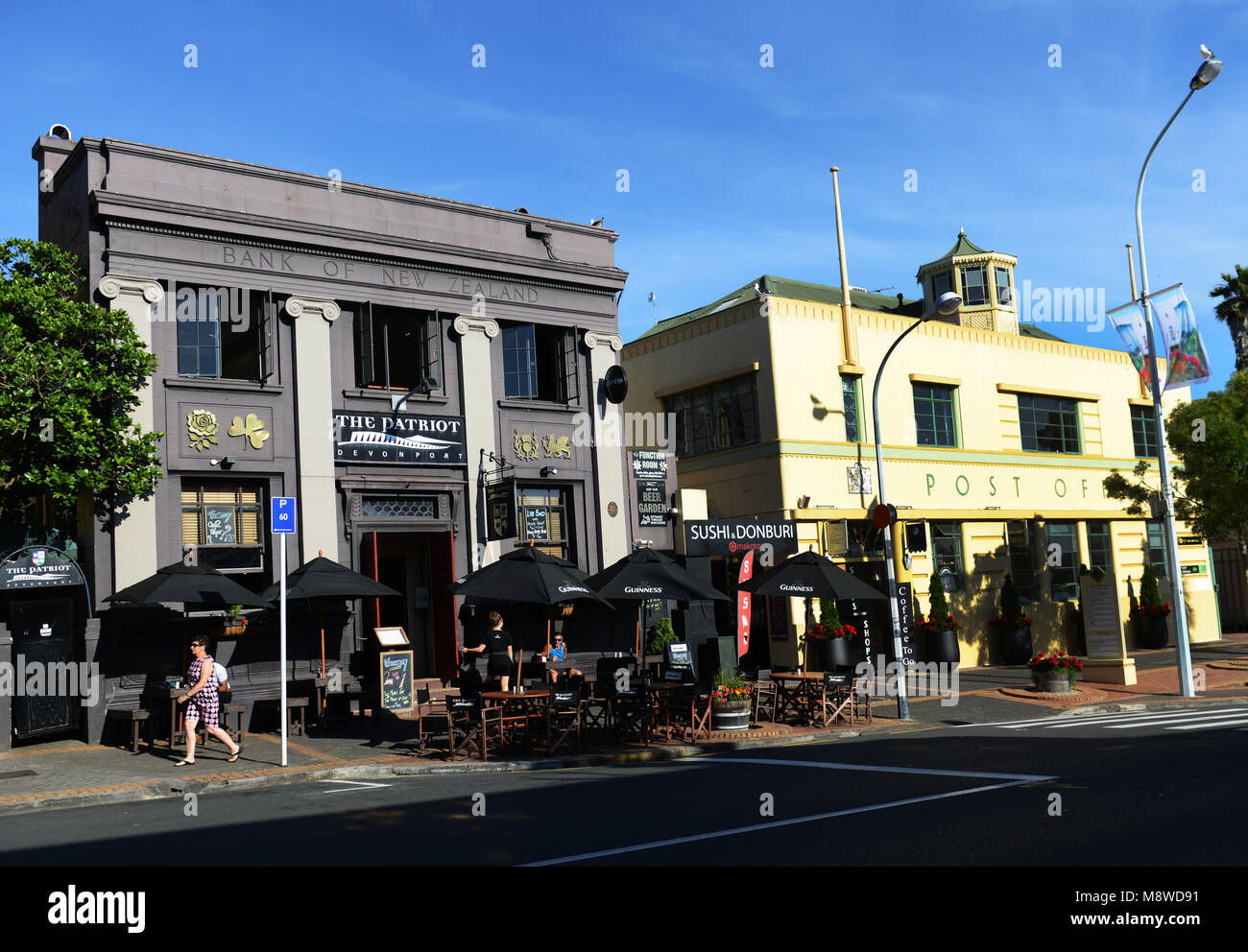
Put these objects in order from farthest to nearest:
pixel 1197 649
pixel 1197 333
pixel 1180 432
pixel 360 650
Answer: pixel 1197 649 < pixel 1180 432 < pixel 1197 333 < pixel 360 650

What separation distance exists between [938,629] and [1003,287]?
1173 cm

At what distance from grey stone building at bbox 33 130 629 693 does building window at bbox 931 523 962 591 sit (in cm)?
998

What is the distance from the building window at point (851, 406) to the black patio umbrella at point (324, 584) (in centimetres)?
1366

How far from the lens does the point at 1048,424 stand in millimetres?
31734

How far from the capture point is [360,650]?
729 inches

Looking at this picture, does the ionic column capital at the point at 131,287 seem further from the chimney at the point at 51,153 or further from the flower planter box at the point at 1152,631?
the flower planter box at the point at 1152,631

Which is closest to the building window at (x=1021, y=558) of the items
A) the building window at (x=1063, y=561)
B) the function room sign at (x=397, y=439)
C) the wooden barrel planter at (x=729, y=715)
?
the building window at (x=1063, y=561)

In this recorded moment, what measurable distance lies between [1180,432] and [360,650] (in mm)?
20075

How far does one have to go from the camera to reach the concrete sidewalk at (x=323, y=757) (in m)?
12.3

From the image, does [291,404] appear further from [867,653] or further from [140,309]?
[867,653]

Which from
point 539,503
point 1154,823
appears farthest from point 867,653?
point 1154,823

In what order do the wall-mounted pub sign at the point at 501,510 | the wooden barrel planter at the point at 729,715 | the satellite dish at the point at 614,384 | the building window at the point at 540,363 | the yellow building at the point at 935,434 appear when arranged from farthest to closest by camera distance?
the yellow building at the point at 935,434, the satellite dish at the point at 614,384, the building window at the point at 540,363, the wall-mounted pub sign at the point at 501,510, the wooden barrel planter at the point at 729,715

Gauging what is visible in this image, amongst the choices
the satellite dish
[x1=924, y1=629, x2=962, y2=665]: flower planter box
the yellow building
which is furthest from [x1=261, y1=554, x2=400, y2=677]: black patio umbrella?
[x1=924, y1=629, x2=962, y2=665]: flower planter box

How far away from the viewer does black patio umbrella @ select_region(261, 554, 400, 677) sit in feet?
52.5
